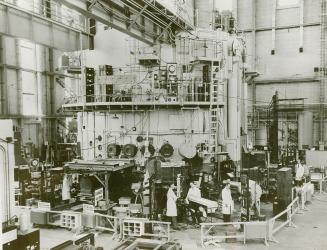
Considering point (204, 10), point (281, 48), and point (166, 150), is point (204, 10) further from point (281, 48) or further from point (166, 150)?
point (166, 150)

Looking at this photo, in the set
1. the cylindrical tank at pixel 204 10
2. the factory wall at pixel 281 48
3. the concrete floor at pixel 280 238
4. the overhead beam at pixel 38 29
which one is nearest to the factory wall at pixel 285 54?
the factory wall at pixel 281 48

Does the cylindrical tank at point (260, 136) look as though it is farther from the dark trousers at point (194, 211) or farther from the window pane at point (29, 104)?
the window pane at point (29, 104)

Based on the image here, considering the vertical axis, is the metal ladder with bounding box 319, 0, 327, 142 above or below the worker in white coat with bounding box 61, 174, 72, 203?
above

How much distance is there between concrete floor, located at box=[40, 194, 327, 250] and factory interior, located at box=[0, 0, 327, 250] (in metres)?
0.08

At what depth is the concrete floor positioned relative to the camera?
1207 cm

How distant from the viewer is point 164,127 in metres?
21.3

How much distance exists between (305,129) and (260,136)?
451cm

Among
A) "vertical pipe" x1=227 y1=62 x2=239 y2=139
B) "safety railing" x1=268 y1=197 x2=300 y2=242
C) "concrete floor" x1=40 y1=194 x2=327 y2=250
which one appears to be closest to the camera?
"concrete floor" x1=40 y1=194 x2=327 y2=250

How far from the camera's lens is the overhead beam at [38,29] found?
23.4 metres

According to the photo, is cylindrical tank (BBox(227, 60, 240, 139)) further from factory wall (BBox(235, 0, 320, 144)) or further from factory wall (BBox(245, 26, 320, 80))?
factory wall (BBox(235, 0, 320, 144))

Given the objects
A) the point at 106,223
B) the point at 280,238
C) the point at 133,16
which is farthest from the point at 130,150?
the point at 280,238

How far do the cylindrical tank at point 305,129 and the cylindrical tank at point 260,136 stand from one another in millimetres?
3787

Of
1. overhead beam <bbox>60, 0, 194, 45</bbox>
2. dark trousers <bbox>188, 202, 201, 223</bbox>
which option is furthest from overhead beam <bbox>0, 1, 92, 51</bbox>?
dark trousers <bbox>188, 202, 201, 223</bbox>

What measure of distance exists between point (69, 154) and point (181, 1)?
1588 centimetres
